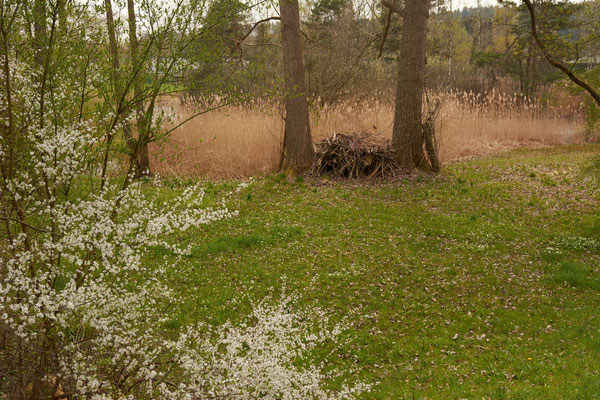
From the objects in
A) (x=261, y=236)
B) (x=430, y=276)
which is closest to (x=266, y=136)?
(x=261, y=236)

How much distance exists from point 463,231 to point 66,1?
21.1ft

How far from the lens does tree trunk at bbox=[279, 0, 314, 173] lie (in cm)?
1031

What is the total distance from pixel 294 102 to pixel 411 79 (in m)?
2.68

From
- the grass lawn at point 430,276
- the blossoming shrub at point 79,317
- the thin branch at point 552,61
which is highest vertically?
the thin branch at point 552,61

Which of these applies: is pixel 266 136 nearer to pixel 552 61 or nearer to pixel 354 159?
pixel 354 159

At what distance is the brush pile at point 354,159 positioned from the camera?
10.7m

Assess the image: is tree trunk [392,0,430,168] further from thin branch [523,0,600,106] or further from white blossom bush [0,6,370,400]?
white blossom bush [0,6,370,400]

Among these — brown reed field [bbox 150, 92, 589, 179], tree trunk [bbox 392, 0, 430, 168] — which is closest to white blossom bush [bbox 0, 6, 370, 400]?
brown reed field [bbox 150, 92, 589, 179]

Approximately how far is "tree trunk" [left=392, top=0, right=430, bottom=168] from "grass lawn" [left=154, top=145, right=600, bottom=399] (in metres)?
1.27

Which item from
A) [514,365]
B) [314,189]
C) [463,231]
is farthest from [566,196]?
[514,365]

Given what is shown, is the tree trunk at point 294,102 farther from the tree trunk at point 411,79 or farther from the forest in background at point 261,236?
the tree trunk at point 411,79

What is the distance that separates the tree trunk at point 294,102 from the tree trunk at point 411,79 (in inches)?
83.5

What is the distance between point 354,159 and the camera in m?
10.7

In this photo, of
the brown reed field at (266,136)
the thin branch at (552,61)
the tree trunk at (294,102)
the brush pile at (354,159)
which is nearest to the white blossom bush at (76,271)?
the brown reed field at (266,136)
